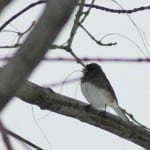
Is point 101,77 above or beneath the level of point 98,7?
beneath

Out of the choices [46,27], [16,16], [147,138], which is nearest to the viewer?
[46,27]

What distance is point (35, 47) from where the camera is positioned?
0.39 meters

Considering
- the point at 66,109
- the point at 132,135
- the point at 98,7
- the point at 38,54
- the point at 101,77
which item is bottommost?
the point at 101,77

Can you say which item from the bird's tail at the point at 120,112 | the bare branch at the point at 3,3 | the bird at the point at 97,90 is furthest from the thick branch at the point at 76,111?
the bird at the point at 97,90

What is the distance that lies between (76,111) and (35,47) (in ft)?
4.10

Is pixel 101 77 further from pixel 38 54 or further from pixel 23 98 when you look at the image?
pixel 38 54

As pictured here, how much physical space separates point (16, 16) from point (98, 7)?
28cm

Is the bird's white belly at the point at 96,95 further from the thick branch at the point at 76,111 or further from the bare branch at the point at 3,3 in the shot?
the bare branch at the point at 3,3

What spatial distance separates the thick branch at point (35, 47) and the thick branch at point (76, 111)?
45.8 inches

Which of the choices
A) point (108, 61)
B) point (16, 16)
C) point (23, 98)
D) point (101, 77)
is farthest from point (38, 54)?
point (101, 77)

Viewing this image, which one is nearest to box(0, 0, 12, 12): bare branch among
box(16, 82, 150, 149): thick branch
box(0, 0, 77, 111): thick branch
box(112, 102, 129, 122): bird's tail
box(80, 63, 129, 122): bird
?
box(0, 0, 77, 111): thick branch

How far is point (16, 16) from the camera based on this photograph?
1.34 m

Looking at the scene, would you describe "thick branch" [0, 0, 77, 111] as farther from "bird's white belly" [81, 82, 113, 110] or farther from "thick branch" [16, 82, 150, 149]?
"bird's white belly" [81, 82, 113, 110]

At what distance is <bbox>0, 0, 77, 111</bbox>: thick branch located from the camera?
39 cm
